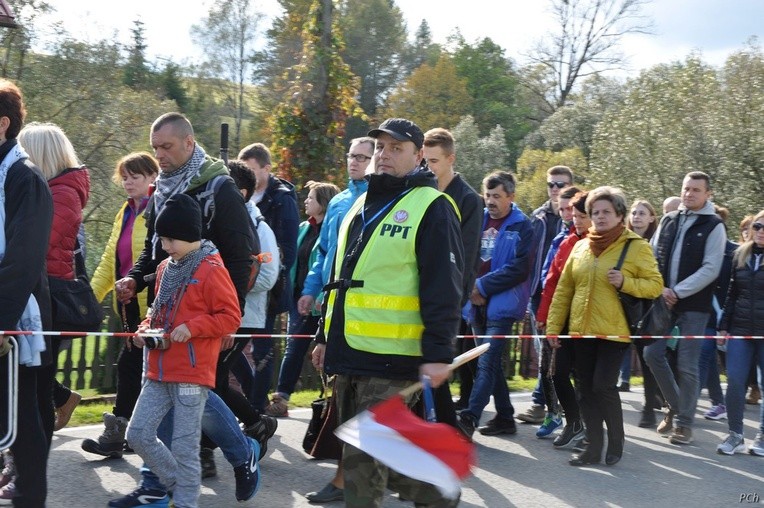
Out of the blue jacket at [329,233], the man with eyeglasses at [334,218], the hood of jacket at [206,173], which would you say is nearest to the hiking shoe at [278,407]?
the man with eyeglasses at [334,218]

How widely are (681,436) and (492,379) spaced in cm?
168

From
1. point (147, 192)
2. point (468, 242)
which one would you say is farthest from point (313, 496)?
point (147, 192)

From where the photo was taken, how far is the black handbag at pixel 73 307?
16.7 feet

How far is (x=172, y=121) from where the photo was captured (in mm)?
5141

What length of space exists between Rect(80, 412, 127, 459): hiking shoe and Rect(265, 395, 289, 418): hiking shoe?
74.1 inches

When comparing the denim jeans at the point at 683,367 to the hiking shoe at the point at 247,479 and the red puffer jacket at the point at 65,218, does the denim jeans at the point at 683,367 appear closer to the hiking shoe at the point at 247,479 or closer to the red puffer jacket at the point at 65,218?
the hiking shoe at the point at 247,479

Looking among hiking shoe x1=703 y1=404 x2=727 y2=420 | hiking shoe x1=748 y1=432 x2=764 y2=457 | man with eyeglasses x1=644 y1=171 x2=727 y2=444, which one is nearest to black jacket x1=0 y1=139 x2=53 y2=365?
man with eyeglasses x1=644 y1=171 x2=727 y2=444

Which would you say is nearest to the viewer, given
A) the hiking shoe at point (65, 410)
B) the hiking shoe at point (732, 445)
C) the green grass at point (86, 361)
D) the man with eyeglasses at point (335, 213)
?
the hiking shoe at point (65, 410)

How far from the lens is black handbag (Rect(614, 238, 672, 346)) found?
682cm

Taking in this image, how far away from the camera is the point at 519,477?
6488mm

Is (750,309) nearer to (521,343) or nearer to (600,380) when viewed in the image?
(600,380)

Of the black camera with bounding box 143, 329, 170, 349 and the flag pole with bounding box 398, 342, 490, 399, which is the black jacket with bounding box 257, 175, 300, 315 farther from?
the flag pole with bounding box 398, 342, 490, 399

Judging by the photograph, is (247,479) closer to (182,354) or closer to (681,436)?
(182,354)

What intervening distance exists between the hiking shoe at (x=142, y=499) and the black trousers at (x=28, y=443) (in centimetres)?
85
